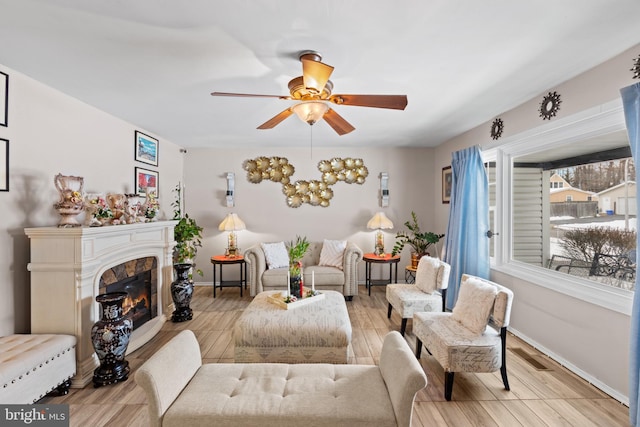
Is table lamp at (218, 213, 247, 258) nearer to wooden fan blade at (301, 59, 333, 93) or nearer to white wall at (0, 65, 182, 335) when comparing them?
white wall at (0, 65, 182, 335)

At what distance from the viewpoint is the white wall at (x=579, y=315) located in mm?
2135

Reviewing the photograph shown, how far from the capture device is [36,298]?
2.32 m

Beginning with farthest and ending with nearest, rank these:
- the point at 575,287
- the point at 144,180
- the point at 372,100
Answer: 1. the point at 144,180
2. the point at 575,287
3. the point at 372,100

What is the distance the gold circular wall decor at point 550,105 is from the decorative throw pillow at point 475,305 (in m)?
1.62

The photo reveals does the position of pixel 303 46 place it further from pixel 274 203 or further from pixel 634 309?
pixel 274 203

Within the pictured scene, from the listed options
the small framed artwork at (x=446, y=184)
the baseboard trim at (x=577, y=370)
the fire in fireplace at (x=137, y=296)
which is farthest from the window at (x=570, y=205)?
the fire in fireplace at (x=137, y=296)

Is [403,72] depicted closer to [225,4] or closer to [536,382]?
[225,4]

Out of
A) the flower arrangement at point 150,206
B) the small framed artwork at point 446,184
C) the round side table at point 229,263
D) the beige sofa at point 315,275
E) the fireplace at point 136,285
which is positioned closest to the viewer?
the fireplace at point 136,285

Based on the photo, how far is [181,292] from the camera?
144 inches

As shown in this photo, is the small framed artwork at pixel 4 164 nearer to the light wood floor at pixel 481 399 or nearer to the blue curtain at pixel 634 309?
the light wood floor at pixel 481 399

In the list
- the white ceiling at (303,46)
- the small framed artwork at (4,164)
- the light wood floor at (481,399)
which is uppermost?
the white ceiling at (303,46)

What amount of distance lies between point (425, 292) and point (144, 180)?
3.78 meters

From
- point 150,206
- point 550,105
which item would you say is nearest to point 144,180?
point 150,206

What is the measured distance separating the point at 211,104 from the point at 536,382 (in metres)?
3.78
